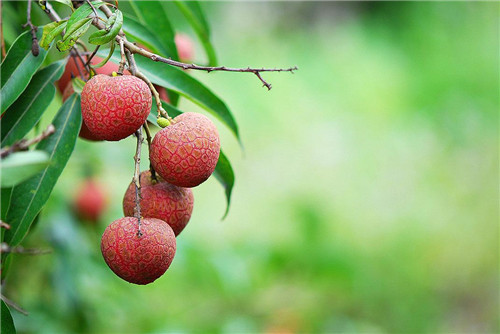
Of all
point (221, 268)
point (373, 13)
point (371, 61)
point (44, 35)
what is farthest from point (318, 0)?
point (44, 35)

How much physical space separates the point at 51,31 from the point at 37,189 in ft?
0.59

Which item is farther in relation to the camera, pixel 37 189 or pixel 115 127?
pixel 37 189

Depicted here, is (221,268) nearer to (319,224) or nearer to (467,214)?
(319,224)

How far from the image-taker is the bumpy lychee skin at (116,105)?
0.59m

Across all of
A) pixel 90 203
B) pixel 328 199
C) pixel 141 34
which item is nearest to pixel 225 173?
pixel 141 34

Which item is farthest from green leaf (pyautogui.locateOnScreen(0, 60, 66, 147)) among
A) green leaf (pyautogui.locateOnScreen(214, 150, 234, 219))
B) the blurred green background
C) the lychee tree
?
the blurred green background

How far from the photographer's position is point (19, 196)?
2.31 feet

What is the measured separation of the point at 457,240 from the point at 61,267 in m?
2.55

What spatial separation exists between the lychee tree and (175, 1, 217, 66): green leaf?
18cm

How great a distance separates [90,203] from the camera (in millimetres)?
1670

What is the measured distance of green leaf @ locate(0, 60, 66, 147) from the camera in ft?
2.37

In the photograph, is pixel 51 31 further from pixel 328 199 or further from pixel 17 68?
pixel 328 199

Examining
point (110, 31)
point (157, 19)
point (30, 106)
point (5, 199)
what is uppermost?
point (157, 19)

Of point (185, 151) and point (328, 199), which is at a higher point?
point (328, 199)
